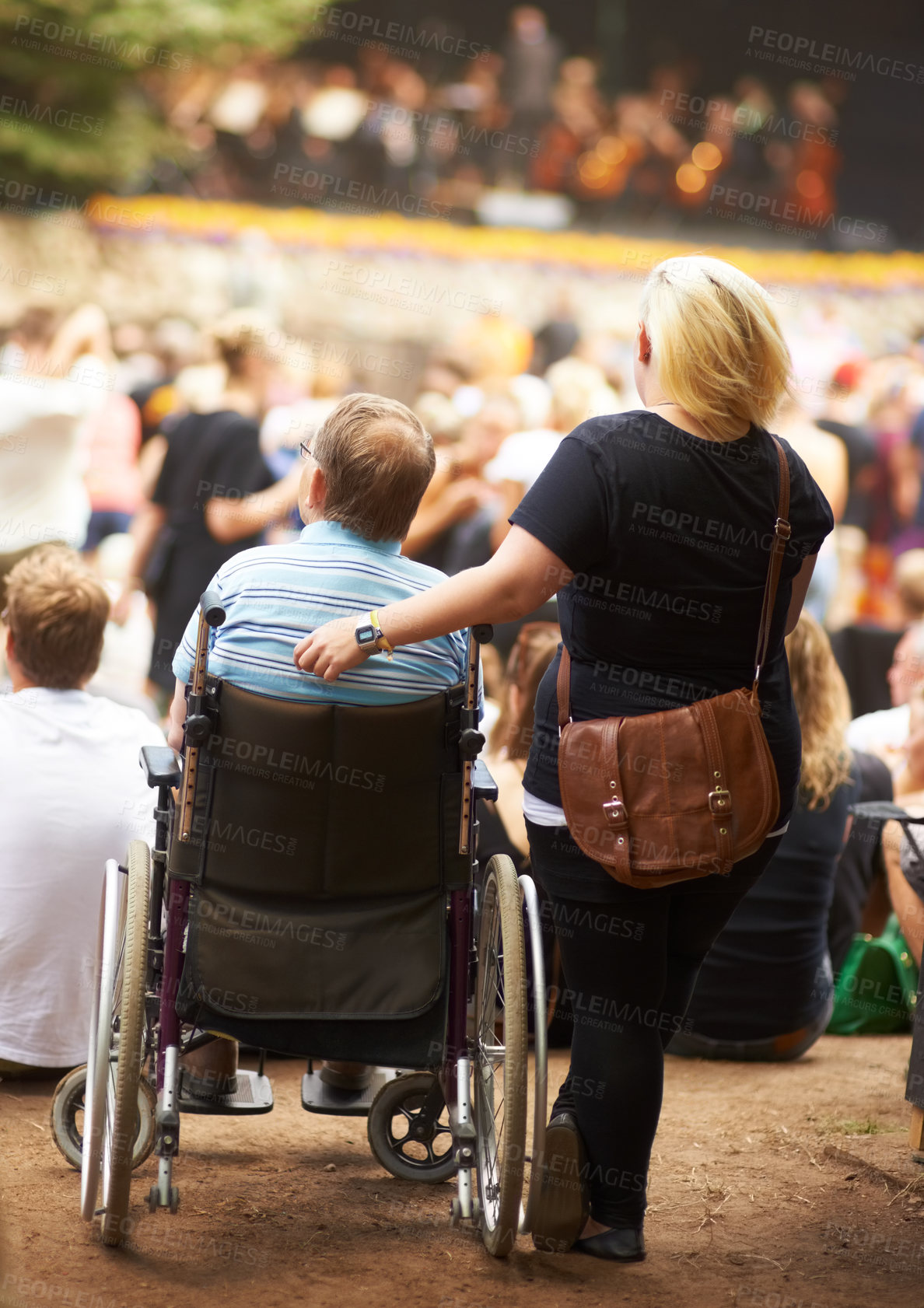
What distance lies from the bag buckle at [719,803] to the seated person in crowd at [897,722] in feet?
7.21

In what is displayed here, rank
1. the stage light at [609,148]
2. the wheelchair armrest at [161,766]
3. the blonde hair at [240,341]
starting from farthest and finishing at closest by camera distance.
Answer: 1. the stage light at [609,148]
2. the blonde hair at [240,341]
3. the wheelchair armrest at [161,766]

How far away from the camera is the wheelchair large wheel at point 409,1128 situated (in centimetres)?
237

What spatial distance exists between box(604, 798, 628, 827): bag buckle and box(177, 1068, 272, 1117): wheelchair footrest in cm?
84

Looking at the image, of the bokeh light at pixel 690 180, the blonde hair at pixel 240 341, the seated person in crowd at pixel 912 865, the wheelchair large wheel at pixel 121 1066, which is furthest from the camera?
the bokeh light at pixel 690 180

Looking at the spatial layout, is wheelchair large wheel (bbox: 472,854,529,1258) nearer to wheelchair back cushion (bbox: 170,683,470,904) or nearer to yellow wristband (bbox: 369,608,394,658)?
wheelchair back cushion (bbox: 170,683,470,904)

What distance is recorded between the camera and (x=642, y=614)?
1.99 metres

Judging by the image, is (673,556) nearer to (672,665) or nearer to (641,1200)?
(672,665)

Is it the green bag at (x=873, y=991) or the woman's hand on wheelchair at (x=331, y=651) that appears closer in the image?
the woman's hand on wheelchair at (x=331, y=651)

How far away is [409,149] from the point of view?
28.6ft

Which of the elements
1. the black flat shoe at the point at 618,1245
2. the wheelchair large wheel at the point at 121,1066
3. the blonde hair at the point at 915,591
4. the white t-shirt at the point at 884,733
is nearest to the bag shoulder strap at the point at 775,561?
the black flat shoe at the point at 618,1245

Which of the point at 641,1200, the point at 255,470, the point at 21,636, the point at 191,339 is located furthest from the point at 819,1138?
the point at 191,339

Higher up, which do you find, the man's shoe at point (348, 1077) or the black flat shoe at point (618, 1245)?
the man's shoe at point (348, 1077)

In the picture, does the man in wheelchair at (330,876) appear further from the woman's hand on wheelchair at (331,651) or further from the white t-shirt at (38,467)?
the white t-shirt at (38,467)

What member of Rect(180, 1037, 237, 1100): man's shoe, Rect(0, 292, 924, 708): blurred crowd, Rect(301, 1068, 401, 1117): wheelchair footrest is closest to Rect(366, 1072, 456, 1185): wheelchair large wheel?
Rect(301, 1068, 401, 1117): wheelchair footrest
